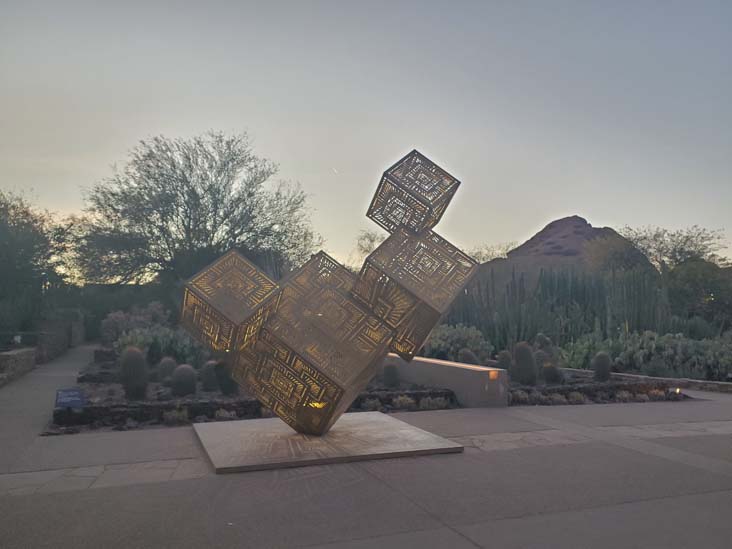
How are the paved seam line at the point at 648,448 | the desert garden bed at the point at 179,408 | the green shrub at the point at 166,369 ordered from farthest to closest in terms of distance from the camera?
the green shrub at the point at 166,369
the desert garden bed at the point at 179,408
the paved seam line at the point at 648,448

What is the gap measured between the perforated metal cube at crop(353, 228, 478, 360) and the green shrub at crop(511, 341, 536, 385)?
23.5 feet

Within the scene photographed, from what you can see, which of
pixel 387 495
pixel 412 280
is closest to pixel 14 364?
pixel 412 280

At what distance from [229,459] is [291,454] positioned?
0.65 metres

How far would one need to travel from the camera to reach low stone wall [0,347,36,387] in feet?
47.0

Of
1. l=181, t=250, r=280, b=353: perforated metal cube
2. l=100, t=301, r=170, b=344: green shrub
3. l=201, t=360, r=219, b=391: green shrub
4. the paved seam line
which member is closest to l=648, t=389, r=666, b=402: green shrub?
the paved seam line

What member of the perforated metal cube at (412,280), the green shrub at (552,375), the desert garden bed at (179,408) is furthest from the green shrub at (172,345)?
the perforated metal cube at (412,280)

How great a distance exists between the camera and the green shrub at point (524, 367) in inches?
563

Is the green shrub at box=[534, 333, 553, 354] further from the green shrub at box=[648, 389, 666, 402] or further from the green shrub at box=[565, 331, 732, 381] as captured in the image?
the green shrub at box=[648, 389, 666, 402]

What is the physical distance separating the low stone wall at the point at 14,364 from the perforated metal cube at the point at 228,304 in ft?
28.2

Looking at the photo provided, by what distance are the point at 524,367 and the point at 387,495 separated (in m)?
9.17

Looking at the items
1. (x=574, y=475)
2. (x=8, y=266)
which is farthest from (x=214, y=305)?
(x=8, y=266)

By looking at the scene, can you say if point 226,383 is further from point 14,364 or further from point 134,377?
point 14,364

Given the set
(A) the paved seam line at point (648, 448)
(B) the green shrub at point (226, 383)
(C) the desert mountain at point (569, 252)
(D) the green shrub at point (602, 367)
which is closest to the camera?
(A) the paved seam line at point (648, 448)

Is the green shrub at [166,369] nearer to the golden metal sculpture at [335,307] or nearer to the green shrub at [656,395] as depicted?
the golden metal sculpture at [335,307]
